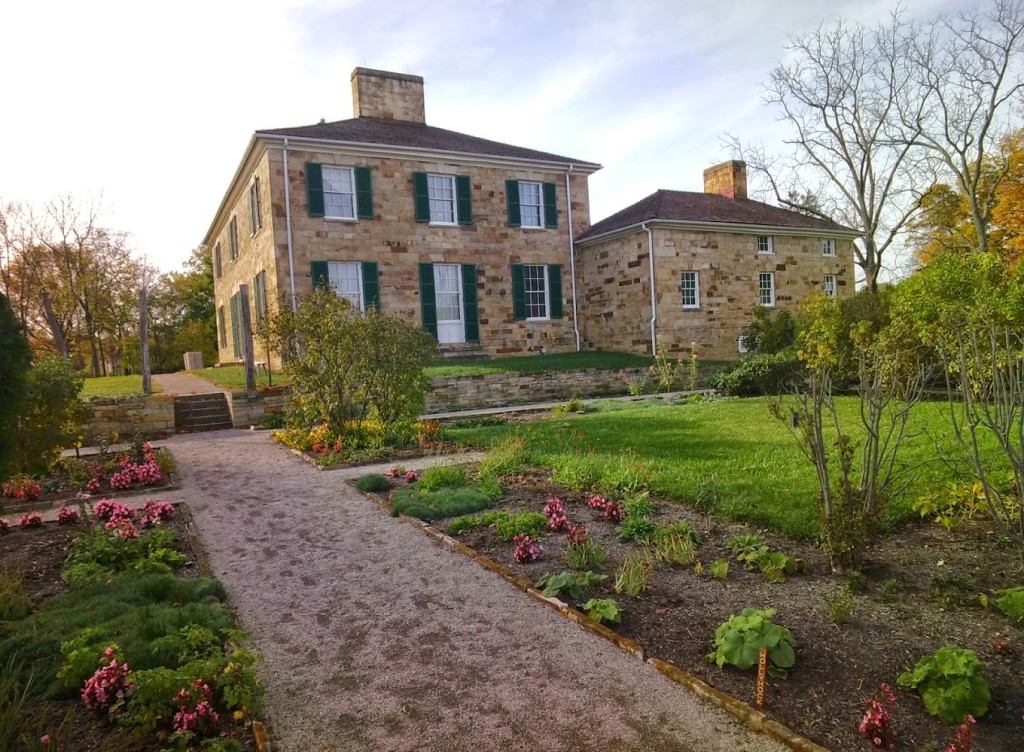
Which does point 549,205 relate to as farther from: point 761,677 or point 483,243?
point 761,677

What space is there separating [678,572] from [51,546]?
492 centimetres

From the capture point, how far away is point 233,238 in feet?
79.0

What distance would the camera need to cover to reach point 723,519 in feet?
17.7

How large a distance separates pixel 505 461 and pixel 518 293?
1393 cm

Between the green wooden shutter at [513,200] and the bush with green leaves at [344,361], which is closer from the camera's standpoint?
the bush with green leaves at [344,361]

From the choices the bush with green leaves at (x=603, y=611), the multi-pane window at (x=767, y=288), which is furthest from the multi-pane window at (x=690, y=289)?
the bush with green leaves at (x=603, y=611)

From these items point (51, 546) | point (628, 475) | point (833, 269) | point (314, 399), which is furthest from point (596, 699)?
point (833, 269)

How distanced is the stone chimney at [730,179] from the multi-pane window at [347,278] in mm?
15294

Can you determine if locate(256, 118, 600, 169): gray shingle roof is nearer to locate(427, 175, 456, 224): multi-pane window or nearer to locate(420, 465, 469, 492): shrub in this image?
locate(427, 175, 456, 224): multi-pane window

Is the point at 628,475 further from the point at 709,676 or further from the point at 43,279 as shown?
the point at 43,279

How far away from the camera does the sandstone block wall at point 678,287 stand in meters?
21.0

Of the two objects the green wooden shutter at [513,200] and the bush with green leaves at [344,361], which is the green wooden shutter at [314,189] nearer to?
the green wooden shutter at [513,200]

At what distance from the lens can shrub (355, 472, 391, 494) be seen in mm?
7285

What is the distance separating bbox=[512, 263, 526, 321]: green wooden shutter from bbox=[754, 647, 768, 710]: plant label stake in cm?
1853
